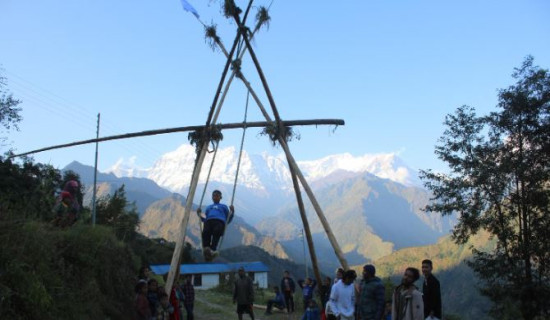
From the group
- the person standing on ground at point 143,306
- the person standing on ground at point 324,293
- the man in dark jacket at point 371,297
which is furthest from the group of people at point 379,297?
the person standing on ground at point 143,306

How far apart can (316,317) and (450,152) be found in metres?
11.1

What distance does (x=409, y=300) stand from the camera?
7.16 meters

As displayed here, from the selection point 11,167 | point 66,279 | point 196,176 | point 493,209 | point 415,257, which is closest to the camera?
point 66,279

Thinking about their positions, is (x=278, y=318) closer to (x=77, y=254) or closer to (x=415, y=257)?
(x=77, y=254)

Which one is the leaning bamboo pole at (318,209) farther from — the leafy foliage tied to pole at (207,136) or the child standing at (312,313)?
the child standing at (312,313)

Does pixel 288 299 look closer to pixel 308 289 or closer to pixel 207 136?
pixel 308 289

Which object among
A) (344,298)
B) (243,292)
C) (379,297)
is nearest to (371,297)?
(379,297)

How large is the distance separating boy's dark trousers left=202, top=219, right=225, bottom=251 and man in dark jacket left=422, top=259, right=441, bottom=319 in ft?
16.5

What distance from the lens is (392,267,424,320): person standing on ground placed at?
23.3ft

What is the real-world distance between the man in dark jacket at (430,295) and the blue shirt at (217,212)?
200 inches

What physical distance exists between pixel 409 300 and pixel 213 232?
5.37 meters

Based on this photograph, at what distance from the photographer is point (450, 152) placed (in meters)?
21.1

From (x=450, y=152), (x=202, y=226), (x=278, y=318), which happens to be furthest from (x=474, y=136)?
(x=202, y=226)

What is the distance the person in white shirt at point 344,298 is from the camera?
8.69m
